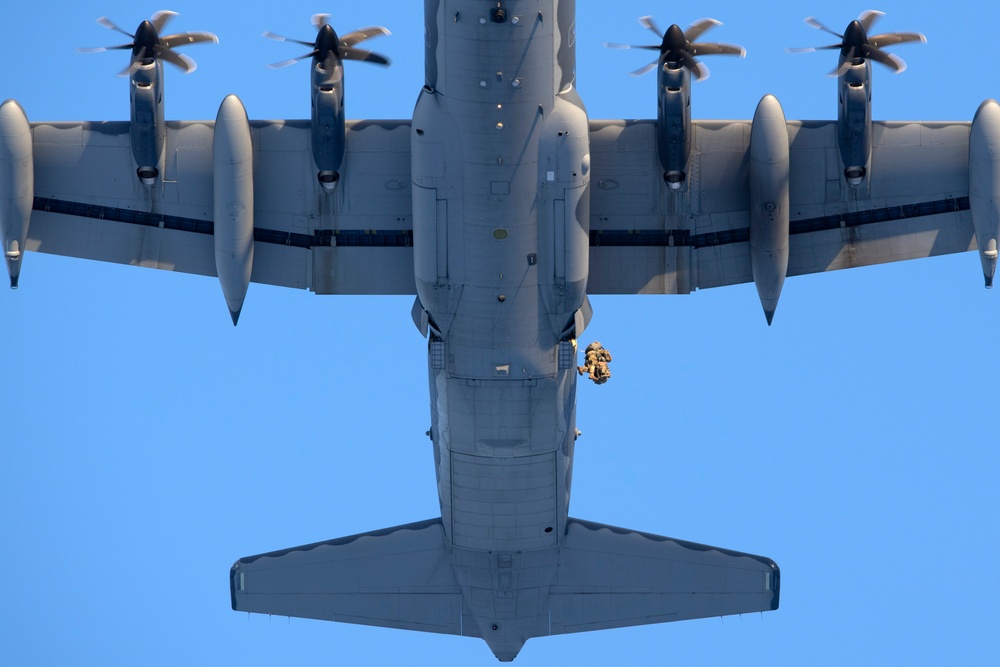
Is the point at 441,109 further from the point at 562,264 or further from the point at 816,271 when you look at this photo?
the point at 816,271

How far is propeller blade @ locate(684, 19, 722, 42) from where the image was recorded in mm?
46906

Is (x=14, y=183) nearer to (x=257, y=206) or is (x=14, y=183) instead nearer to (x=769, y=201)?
(x=257, y=206)

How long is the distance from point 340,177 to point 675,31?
903 cm

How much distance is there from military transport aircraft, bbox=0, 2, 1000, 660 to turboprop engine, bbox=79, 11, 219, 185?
5cm

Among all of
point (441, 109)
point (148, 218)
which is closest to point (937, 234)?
point (441, 109)

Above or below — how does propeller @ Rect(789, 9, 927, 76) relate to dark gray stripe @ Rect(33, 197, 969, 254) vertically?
above

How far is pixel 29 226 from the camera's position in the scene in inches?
1928

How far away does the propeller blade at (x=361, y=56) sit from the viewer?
47000mm

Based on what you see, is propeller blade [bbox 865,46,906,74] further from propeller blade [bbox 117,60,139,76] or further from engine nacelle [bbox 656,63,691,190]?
propeller blade [bbox 117,60,139,76]

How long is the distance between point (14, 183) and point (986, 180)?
23486mm

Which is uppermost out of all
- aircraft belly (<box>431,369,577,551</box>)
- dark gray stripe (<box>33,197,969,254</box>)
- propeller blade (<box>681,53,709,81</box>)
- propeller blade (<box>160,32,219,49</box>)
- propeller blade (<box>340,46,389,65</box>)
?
propeller blade (<box>160,32,219,49</box>)

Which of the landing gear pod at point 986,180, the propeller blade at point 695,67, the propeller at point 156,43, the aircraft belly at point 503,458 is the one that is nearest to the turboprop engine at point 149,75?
the propeller at point 156,43

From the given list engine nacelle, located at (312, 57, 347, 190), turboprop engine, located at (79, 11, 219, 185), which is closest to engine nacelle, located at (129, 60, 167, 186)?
turboprop engine, located at (79, 11, 219, 185)

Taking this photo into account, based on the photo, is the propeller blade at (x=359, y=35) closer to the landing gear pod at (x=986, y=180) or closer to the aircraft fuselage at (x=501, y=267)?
the aircraft fuselage at (x=501, y=267)
